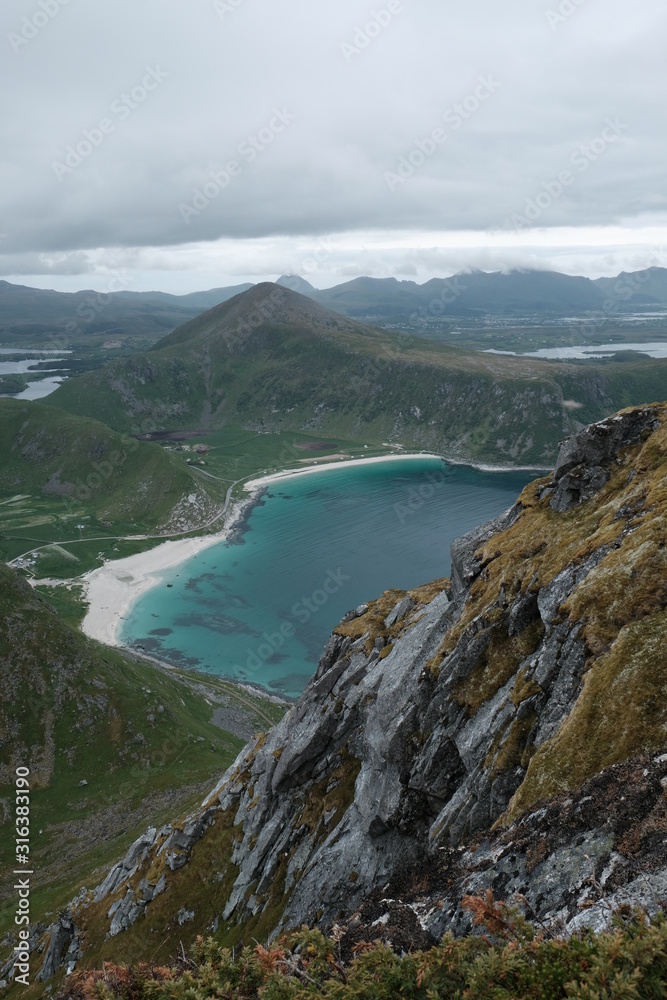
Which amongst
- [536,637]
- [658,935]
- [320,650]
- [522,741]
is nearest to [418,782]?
[522,741]

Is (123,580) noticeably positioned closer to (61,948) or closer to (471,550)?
(61,948)

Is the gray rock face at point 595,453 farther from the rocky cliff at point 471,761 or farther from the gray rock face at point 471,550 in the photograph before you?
the gray rock face at point 471,550

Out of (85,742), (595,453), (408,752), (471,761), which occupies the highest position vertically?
(595,453)

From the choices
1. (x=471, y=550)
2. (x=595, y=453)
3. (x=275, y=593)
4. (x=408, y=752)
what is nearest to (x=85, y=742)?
(x=408, y=752)

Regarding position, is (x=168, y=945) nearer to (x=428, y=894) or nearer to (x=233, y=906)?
(x=233, y=906)
